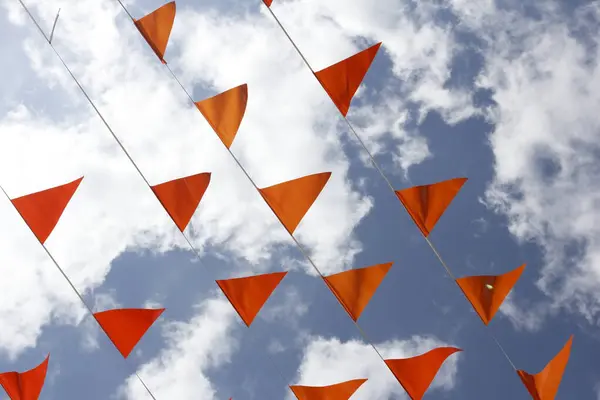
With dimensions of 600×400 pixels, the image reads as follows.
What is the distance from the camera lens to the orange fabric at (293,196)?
7.44m

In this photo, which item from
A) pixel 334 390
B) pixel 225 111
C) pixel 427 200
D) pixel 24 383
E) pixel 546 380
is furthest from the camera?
pixel 334 390

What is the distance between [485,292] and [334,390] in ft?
8.79

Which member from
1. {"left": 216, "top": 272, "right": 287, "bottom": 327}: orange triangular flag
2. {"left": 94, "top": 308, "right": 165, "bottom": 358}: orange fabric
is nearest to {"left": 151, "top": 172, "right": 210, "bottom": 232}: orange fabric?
{"left": 216, "top": 272, "right": 287, "bottom": 327}: orange triangular flag

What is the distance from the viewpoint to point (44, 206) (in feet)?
24.0

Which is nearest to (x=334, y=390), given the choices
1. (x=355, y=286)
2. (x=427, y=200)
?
(x=355, y=286)

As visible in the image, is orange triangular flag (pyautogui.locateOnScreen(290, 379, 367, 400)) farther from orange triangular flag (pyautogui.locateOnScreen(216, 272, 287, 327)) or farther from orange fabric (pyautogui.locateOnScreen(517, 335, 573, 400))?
orange fabric (pyautogui.locateOnScreen(517, 335, 573, 400))

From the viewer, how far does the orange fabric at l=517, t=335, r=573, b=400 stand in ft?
25.6

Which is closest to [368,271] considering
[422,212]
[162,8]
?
[422,212]

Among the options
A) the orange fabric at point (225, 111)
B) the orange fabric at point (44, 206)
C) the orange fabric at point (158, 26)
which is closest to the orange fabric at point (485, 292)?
the orange fabric at point (225, 111)

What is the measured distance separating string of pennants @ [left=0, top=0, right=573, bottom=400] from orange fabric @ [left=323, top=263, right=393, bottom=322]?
1 cm

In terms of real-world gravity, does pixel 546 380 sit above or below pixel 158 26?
below

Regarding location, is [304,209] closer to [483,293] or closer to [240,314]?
[240,314]

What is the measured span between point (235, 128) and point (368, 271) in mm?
2759

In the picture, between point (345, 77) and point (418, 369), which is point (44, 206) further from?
point (418, 369)
